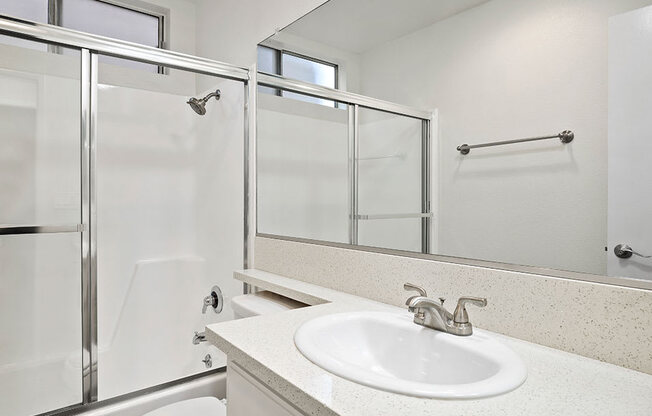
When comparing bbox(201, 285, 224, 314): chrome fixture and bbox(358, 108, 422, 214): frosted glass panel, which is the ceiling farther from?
bbox(201, 285, 224, 314): chrome fixture

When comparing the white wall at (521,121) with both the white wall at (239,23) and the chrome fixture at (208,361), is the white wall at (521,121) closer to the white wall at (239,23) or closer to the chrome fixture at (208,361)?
the white wall at (239,23)

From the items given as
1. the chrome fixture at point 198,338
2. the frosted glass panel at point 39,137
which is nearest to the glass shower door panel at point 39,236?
the frosted glass panel at point 39,137

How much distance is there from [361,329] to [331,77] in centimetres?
96

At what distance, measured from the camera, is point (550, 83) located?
88 cm

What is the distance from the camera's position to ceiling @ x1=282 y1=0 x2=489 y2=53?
1142 mm

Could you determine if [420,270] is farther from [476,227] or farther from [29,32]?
[29,32]

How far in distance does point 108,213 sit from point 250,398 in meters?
1.72

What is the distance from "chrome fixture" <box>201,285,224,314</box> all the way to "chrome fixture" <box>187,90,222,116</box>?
99 centimetres

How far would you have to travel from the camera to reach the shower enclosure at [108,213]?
159 centimetres

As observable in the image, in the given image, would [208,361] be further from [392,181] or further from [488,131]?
[488,131]

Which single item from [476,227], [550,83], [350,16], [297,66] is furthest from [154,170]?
[550,83]

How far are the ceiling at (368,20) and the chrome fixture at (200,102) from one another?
2.20 ft

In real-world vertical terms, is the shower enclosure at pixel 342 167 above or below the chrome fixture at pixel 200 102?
below

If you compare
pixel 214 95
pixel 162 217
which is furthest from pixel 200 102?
pixel 162 217
